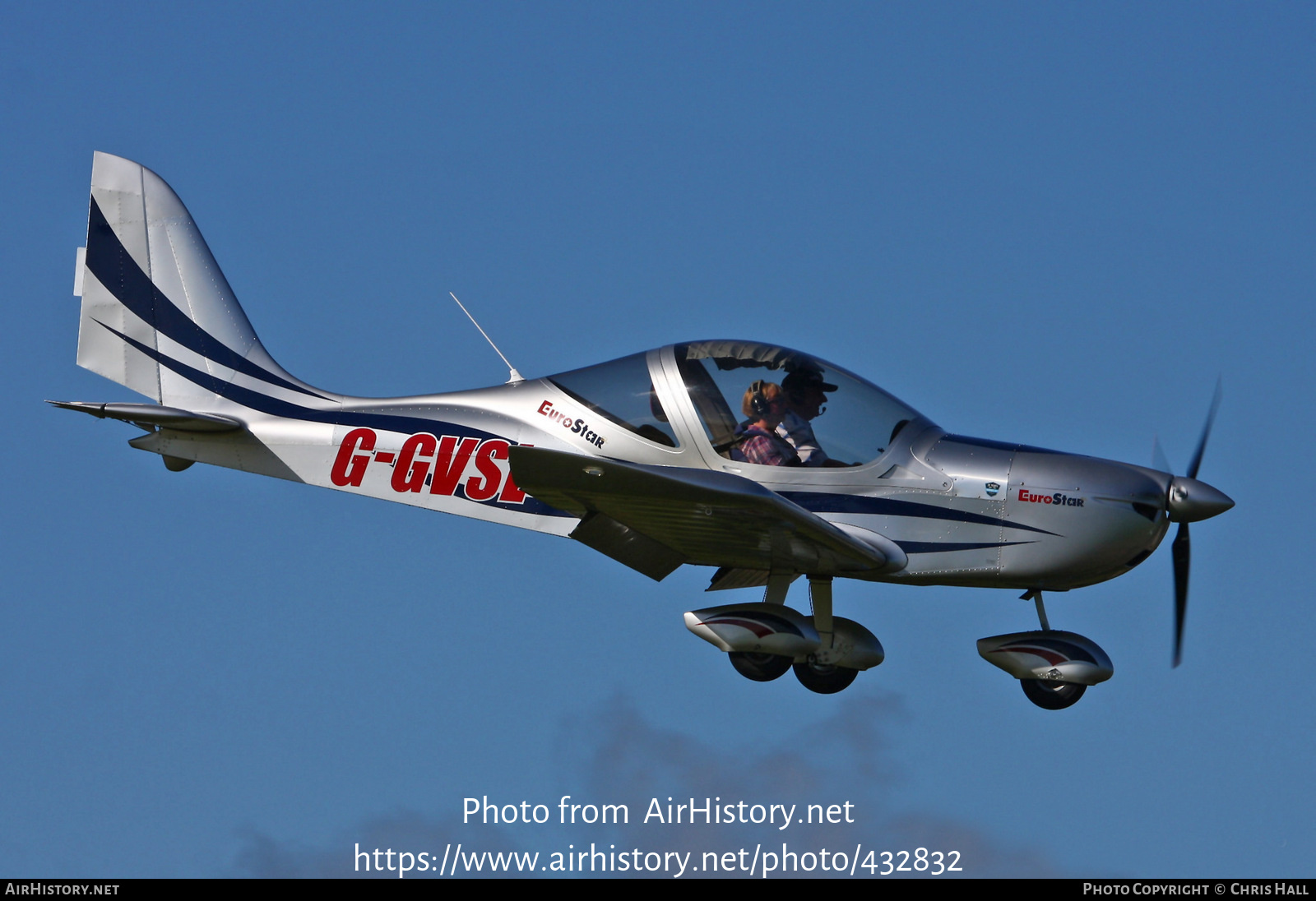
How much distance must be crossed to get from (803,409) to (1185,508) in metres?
3.18

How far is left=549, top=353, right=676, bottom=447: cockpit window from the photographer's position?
1429cm

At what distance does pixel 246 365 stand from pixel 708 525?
220 inches

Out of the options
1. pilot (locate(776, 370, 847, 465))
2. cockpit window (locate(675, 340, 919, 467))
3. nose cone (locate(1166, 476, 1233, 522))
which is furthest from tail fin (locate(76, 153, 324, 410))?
nose cone (locate(1166, 476, 1233, 522))

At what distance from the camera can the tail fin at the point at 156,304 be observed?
16.5m

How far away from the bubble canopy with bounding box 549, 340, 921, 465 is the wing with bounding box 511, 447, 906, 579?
0.62 m

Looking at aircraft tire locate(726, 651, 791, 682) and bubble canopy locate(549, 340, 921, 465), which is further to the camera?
aircraft tire locate(726, 651, 791, 682)

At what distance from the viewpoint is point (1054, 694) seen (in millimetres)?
13688

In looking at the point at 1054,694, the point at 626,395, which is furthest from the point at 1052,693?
the point at 626,395

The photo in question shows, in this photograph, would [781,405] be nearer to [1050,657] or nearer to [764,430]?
[764,430]

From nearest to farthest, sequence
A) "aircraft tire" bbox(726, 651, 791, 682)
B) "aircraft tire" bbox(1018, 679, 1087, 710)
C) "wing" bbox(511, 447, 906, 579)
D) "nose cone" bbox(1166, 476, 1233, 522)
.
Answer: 1. "wing" bbox(511, 447, 906, 579)
2. "nose cone" bbox(1166, 476, 1233, 522)
3. "aircraft tire" bbox(1018, 679, 1087, 710)
4. "aircraft tire" bbox(726, 651, 791, 682)

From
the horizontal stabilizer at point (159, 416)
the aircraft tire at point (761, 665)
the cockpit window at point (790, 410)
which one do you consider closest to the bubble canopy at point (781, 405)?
the cockpit window at point (790, 410)

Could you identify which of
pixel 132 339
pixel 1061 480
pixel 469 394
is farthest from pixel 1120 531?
pixel 132 339

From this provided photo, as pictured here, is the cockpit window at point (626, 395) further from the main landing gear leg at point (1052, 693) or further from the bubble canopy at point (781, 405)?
the main landing gear leg at point (1052, 693)

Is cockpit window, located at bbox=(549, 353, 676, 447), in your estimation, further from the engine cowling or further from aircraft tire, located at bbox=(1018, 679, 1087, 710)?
aircraft tire, located at bbox=(1018, 679, 1087, 710)
